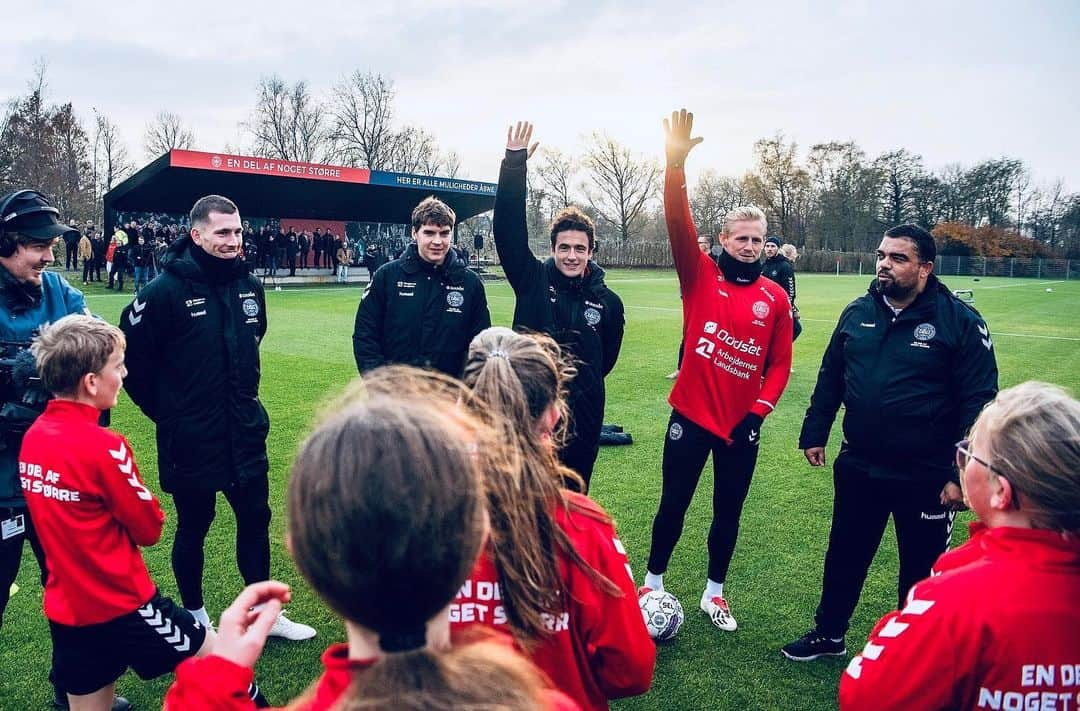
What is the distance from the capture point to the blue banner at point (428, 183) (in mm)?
28672

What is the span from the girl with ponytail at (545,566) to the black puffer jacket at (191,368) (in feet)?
7.22

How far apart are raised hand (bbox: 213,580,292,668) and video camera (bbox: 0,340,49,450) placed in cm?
223

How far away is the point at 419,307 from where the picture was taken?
438cm

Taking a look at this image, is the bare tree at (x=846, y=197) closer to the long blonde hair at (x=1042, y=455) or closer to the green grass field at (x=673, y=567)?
the green grass field at (x=673, y=567)

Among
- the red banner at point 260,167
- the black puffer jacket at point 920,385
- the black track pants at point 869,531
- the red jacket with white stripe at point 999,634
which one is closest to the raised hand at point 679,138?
the black puffer jacket at point 920,385

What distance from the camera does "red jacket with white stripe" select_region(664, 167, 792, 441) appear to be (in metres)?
3.98

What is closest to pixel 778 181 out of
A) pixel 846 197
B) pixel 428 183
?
pixel 846 197

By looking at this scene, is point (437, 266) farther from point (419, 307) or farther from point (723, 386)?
point (723, 386)

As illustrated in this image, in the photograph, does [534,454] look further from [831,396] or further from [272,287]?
[272,287]

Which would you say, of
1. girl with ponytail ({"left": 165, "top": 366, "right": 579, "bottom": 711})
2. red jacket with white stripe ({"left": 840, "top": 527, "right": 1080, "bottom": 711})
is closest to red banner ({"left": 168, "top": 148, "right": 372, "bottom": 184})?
girl with ponytail ({"left": 165, "top": 366, "right": 579, "bottom": 711})

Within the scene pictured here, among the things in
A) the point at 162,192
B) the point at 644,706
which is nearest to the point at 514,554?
the point at 644,706

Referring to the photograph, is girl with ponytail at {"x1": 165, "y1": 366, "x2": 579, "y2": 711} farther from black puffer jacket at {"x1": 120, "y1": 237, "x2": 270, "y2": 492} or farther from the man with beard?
the man with beard

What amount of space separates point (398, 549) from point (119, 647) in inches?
91.0

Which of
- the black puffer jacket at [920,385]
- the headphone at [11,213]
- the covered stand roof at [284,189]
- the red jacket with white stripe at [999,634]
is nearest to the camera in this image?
the red jacket with white stripe at [999,634]
